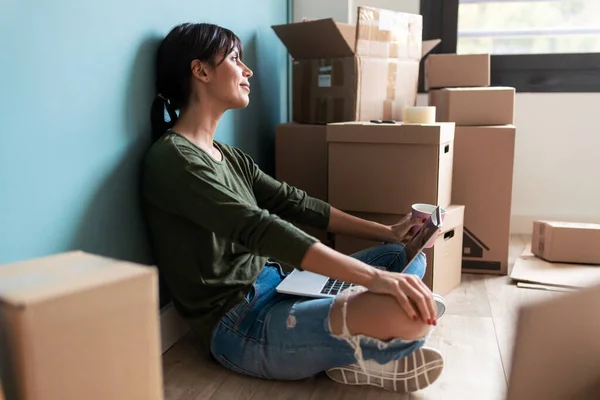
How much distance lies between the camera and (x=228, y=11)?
1.86 metres

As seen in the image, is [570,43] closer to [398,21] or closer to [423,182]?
[398,21]

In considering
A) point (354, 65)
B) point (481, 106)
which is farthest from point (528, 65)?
point (354, 65)

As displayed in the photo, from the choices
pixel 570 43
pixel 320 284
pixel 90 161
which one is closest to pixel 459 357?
pixel 320 284

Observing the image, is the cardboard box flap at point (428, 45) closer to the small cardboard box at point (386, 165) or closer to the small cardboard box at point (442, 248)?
the small cardboard box at point (386, 165)

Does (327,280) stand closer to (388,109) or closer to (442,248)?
(442,248)

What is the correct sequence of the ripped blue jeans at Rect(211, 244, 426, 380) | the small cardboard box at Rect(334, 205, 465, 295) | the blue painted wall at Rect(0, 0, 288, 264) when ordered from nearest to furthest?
the blue painted wall at Rect(0, 0, 288, 264)
the ripped blue jeans at Rect(211, 244, 426, 380)
the small cardboard box at Rect(334, 205, 465, 295)

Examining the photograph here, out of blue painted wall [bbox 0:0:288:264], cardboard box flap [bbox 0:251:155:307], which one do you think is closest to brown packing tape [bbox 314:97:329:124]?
blue painted wall [bbox 0:0:288:264]

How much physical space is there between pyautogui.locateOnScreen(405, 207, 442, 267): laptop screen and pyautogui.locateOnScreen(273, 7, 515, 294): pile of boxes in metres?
0.31

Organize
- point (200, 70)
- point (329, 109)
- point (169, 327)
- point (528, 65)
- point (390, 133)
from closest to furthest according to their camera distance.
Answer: point (200, 70), point (169, 327), point (390, 133), point (329, 109), point (528, 65)

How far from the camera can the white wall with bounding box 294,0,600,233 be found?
2799 mm

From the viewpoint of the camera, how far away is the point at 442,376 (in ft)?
4.68

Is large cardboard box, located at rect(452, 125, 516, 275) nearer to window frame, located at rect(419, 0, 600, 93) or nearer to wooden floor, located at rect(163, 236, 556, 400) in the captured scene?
wooden floor, located at rect(163, 236, 556, 400)

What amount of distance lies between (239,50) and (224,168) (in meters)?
0.32

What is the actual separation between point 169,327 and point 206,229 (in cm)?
40
